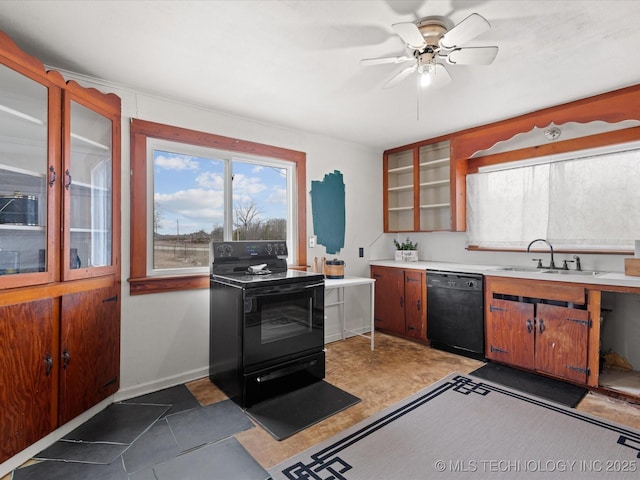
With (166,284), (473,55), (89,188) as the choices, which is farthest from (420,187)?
(89,188)

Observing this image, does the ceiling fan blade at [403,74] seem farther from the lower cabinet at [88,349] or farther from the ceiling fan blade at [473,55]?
the lower cabinet at [88,349]

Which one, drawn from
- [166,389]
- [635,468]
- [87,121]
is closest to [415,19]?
[87,121]

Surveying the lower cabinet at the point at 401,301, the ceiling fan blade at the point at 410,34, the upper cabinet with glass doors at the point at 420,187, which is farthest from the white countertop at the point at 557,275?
the ceiling fan blade at the point at 410,34

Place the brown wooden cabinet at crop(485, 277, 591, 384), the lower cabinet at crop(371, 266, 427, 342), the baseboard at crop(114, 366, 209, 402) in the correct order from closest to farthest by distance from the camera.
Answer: the baseboard at crop(114, 366, 209, 402), the brown wooden cabinet at crop(485, 277, 591, 384), the lower cabinet at crop(371, 266, 427, 342)

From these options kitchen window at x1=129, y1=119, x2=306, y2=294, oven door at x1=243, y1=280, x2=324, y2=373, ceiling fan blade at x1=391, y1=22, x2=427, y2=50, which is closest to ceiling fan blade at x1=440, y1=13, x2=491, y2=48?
ceiling fan blade at x1=391, y1=22, x2=427, y2=50

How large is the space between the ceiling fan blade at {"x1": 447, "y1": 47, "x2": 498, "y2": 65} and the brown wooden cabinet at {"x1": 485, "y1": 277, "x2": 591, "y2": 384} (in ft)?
6.38

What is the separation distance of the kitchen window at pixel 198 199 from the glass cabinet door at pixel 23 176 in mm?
711

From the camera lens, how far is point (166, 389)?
2789 mm

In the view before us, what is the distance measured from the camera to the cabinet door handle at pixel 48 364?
6.43 ft

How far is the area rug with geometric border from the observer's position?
5.83ft

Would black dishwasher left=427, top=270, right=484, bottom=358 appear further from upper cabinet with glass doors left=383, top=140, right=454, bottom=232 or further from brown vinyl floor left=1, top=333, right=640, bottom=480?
upper cabinet with glass doors left=383, top=140, right=454, bottom=232

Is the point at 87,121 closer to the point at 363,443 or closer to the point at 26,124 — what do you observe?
the point at 26,124

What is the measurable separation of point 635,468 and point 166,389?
10.1ft

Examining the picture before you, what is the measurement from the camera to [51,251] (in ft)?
6.63
